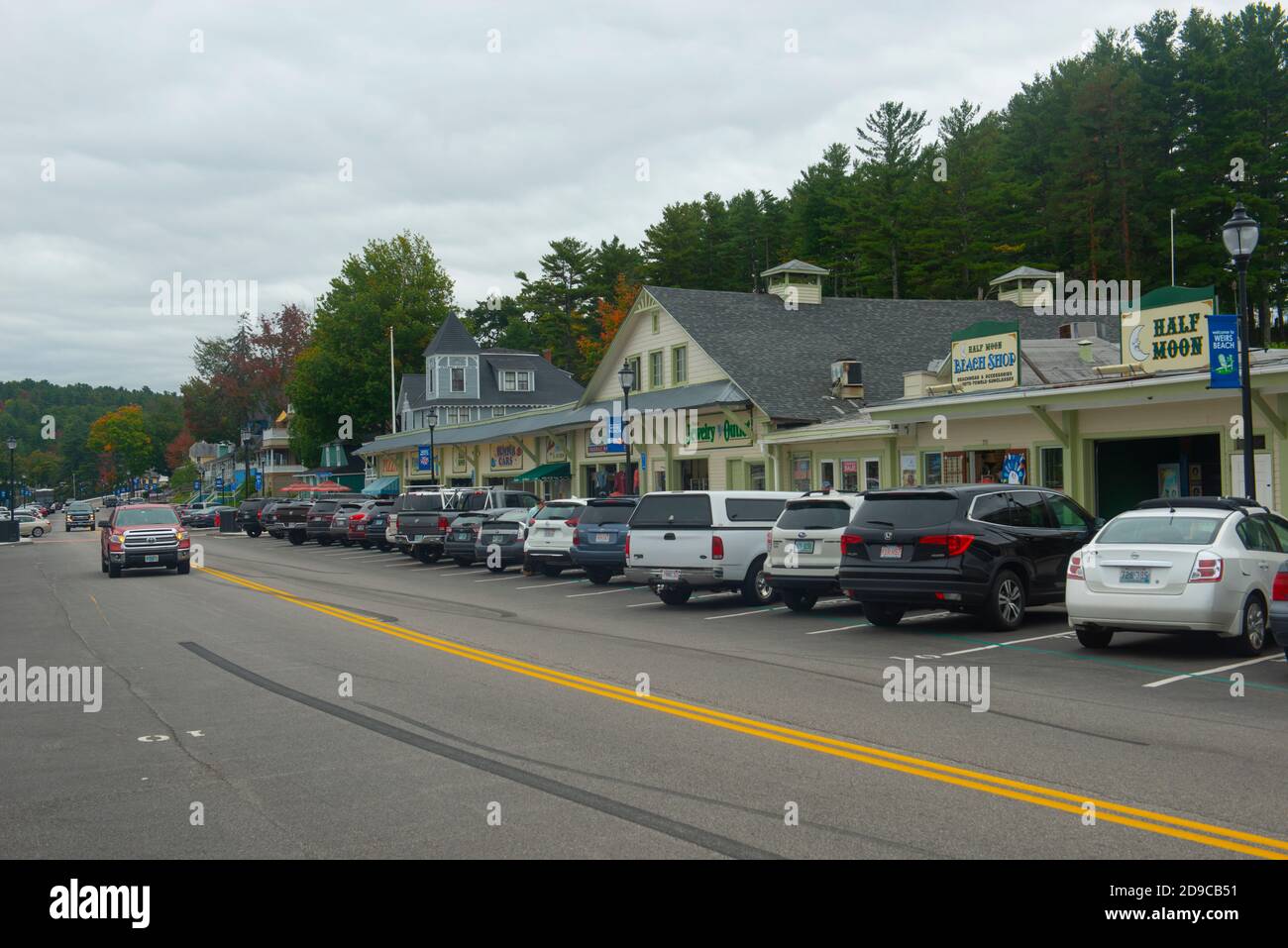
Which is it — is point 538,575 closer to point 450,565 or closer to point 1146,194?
point 450,565

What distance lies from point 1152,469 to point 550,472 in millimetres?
25481

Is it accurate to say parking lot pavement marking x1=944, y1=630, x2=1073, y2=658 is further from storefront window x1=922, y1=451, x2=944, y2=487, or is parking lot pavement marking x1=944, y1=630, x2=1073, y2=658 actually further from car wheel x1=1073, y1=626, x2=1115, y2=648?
storefront window x1=922, y1=451, x2=944, y2=487

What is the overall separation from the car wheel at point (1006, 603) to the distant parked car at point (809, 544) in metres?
2.78

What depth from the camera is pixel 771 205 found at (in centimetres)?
7444

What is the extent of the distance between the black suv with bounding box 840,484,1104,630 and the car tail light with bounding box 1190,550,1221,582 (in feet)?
9.38

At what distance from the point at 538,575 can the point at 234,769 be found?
20.1m

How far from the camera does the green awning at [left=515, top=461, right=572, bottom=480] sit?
47.1 metres

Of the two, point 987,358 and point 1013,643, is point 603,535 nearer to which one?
point 987,358

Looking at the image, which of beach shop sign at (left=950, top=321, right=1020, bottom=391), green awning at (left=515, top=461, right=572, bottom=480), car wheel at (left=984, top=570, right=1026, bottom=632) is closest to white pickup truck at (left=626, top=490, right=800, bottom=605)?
car wheel at (left=984, top=570, right=1026, bottom=632)

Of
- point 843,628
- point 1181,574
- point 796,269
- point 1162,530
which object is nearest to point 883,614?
point 843,628

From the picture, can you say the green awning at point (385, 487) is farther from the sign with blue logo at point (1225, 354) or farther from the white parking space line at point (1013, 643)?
the white parking space line at point (1013, 643)

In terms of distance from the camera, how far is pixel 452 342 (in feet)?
250

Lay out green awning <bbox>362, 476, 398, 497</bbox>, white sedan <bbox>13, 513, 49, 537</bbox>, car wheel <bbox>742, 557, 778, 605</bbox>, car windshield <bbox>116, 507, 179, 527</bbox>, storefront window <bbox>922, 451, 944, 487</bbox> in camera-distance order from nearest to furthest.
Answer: car wheel <bbox>742, 557, 778, 605</bbox> → storefront window <bbox>922, 451, 944, 487</bbox> → car windshield <bbox>116, 507, 179, 527</bbox> → white sedan <bbox>13, 513, 49, 537</bbox> → green awning <bbox>362, 476, 398, 497</bbox>
